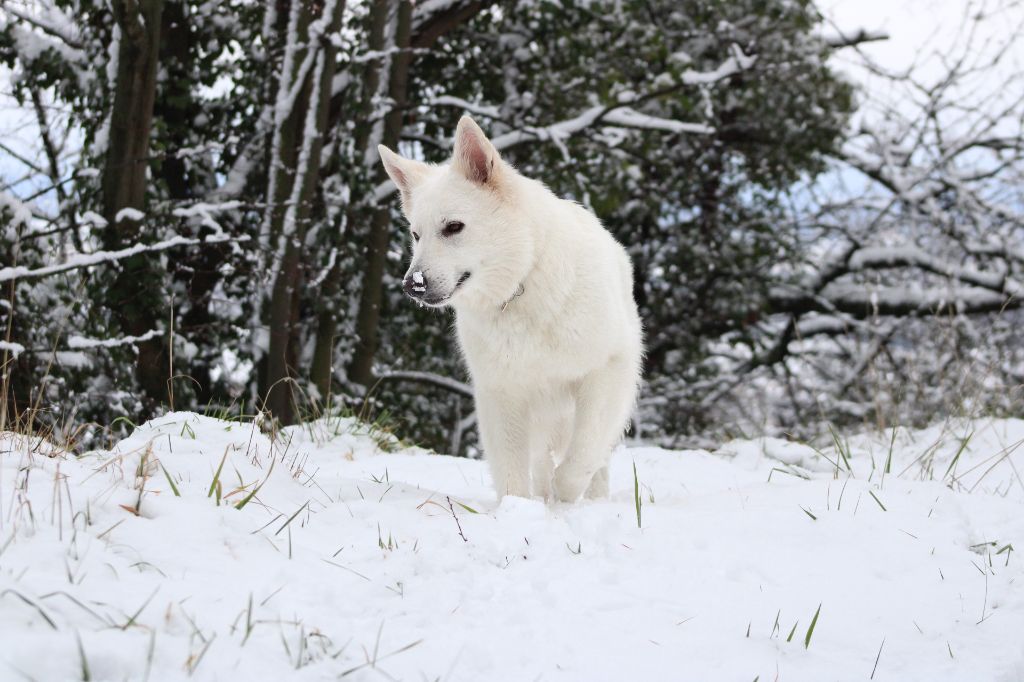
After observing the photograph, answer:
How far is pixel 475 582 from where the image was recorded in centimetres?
250

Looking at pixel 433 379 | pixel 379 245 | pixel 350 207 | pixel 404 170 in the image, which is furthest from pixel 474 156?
pixel 433 379

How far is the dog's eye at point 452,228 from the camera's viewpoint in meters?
3.88

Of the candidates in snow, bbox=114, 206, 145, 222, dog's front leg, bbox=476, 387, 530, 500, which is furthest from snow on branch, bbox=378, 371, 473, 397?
dog's front leg, bbox=476, 387, 530, 500

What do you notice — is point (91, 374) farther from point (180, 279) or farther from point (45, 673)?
point (45, 673)

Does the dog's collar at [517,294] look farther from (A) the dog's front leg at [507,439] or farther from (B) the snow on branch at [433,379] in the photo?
(B) the snow on branch at [433,379]

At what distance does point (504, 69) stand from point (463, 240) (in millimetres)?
6859

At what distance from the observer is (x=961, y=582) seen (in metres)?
2.73

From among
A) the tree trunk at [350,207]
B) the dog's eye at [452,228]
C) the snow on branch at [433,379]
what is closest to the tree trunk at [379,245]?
the tree trunk at [350,207]

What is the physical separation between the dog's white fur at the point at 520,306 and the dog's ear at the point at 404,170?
0.13 ft

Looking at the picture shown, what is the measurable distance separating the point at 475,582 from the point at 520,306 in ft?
5.13

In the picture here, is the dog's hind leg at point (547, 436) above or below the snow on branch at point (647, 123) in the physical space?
below

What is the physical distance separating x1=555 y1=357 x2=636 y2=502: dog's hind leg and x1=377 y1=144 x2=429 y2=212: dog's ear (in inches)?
49.9

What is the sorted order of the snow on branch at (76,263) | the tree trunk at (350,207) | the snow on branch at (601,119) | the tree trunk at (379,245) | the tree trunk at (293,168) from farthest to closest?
the snow on branch at (601,119) → the tree trunk at (379,245) → the tree trunk at (350,207) → the tree trunk at (293,168) → the snow on branch at (76,263)

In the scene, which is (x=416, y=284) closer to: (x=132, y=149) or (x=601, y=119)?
(x=132, y=149)
